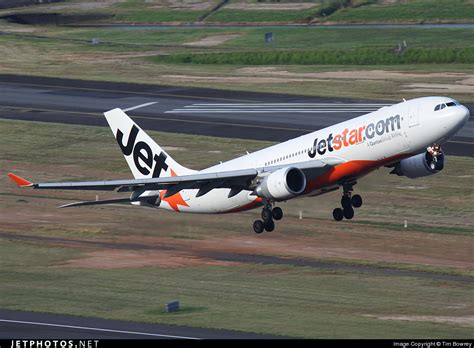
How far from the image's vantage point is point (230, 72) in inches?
5492

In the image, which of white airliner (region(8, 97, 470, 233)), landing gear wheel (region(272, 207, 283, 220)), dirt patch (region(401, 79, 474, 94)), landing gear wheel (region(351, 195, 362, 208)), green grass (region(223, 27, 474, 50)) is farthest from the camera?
green grass (region(223, 27, 474, 50))

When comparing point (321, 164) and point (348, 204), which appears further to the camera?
point (348, 204)

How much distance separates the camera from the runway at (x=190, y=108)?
113188 mm

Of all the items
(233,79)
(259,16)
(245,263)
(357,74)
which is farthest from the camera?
(259,16)

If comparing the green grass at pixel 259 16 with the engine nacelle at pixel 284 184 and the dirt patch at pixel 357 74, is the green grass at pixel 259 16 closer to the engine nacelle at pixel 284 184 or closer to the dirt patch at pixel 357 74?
the dirt patch at pixel 357 74

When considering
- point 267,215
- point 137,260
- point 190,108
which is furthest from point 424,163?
point 190,108

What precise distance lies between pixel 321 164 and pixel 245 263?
9509 millimetres

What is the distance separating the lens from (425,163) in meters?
70.0

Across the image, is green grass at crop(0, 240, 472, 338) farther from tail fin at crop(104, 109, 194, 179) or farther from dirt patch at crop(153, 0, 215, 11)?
dirt patch at crop(153, 0, 215, 11)

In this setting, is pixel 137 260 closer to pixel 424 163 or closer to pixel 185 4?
pixel 424 163

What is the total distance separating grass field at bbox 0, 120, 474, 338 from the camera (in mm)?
62812

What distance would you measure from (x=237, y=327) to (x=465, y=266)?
19407 mm

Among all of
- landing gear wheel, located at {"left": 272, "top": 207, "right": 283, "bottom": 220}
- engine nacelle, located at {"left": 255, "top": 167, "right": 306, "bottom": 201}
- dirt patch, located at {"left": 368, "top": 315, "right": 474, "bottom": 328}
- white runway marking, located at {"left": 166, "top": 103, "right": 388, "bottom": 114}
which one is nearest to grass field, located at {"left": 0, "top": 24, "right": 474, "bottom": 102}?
white runway marking, located at {"left": 166, "top": 103, "right": 388, "bottom": 114}

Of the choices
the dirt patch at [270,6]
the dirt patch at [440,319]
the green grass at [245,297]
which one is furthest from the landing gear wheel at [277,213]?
the dirt patch at [270,6]
